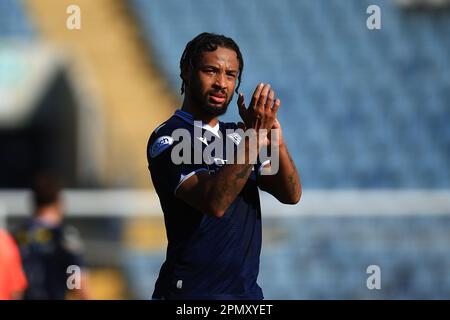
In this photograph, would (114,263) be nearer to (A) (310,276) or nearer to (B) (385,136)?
(A) (310,276)

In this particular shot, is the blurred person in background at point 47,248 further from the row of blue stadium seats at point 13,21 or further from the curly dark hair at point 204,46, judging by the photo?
the row of blue stadium seats at point 13,21

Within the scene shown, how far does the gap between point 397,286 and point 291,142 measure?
212cm

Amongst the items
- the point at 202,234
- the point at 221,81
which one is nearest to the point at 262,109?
the point at 221,81

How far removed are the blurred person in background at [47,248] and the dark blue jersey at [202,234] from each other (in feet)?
10.7

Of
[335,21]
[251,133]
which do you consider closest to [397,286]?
[335,21]

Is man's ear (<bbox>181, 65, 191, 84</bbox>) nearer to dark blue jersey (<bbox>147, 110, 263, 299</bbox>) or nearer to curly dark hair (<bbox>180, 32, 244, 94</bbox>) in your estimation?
curly dark hair (<bbox>180, 32, 244, 94</bbox>)

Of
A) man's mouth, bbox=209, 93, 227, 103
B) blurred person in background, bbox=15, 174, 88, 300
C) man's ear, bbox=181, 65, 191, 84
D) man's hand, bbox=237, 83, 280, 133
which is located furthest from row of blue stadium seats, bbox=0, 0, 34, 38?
man's hand, bbox=237, 83, 280, 133

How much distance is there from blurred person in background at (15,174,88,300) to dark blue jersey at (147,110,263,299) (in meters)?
3.25

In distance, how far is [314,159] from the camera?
9.51 m

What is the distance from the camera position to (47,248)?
6352 mm

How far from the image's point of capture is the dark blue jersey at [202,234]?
3109 millimetres

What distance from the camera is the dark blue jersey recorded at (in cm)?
311

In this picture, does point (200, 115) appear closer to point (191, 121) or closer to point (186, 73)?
point (191, 121)

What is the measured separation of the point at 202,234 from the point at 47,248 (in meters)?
3.45
